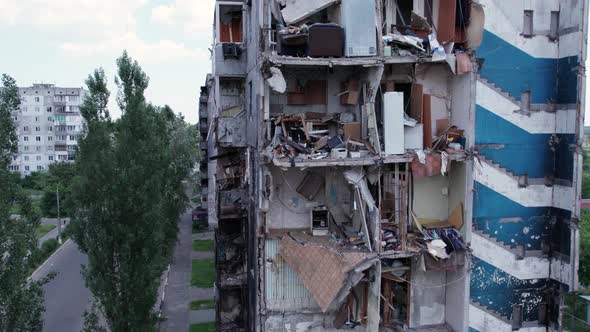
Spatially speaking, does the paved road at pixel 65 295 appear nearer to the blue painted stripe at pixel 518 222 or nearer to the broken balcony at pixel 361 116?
the broken balcony at pixel 361 116

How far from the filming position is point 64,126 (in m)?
74.2

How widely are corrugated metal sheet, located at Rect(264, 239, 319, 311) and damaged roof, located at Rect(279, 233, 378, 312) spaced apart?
20.3 inches

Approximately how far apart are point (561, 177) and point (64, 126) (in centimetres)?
7550

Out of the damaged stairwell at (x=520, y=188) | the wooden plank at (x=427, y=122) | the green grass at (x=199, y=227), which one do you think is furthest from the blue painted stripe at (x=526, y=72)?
the green grass at (x=199, y=227)

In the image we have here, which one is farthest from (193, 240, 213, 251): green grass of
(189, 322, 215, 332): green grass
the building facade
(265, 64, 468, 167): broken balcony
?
the building facade

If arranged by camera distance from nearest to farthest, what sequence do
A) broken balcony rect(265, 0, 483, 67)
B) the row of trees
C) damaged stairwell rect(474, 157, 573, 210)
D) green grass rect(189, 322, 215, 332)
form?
broken balcony rect(265, 0, 483, 67)
damaged stairwell rect(474, 157, 573, 210)
the row of trees
green grass rect(189, 322, 215, 332)

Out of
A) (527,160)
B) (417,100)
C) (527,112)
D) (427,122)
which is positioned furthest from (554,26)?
(427,122)

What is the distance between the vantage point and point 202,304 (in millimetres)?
24125

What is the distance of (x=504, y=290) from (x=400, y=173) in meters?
4.89

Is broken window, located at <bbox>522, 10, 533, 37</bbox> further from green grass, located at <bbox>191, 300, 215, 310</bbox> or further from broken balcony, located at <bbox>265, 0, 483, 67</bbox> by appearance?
green grass, located at <bbox>191, 300, 215, 310</bbox>

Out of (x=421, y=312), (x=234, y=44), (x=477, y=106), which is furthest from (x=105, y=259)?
(x=477, y=106)

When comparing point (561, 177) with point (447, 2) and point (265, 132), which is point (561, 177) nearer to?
point (447, 2)

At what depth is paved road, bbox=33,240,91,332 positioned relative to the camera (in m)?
23.6

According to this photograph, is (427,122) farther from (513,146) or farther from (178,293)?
(178,293)
